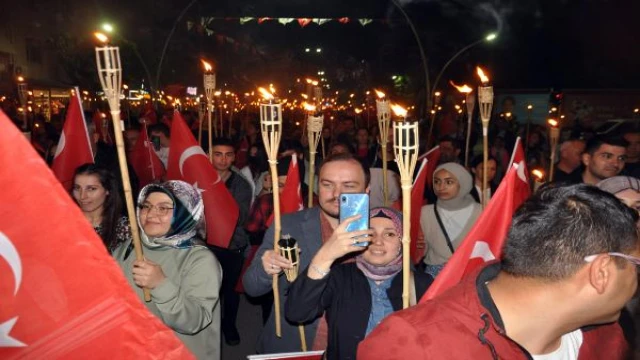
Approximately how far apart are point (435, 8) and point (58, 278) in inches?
1058

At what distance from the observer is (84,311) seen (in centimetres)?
189

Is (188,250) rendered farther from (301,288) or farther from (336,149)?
(336,149)

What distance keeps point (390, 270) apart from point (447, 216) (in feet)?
7.43

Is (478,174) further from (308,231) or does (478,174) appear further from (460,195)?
(308,231)

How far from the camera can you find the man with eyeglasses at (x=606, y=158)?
530 centimetres

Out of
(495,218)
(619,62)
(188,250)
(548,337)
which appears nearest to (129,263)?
(188,250)

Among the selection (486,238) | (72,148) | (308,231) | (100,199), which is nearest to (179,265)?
(308,231)

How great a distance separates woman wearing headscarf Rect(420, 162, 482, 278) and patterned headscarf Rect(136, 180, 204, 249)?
2260 millimetres

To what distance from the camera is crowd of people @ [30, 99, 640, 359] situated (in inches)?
72.6

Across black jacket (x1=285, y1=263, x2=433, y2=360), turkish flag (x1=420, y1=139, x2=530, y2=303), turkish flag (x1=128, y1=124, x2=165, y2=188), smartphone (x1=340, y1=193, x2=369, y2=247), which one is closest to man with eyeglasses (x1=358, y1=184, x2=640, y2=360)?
smartphone (x1=340, y1=193, x2=369, y2=247)

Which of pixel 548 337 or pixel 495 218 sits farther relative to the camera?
pixel 495 218

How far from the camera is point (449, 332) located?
1814 millimetres

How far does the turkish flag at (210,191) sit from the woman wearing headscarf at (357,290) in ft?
8.34

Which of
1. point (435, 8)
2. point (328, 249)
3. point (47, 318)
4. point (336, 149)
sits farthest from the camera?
point (435, 8)
